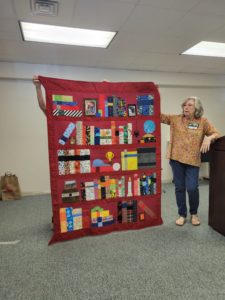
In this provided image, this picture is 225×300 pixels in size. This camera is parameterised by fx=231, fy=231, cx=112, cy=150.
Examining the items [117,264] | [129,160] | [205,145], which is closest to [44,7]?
[129,160]

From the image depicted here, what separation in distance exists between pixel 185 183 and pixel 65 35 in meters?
2.30

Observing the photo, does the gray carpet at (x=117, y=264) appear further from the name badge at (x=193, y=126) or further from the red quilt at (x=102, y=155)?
the name badge at (x=193, y=126)

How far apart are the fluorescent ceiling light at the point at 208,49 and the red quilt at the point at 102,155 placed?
1525 mm

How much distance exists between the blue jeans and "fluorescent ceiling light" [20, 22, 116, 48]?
1801mm

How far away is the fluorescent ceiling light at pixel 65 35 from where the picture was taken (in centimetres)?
269

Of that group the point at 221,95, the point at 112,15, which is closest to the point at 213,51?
the point at 221,95

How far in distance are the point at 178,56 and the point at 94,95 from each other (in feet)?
6.82

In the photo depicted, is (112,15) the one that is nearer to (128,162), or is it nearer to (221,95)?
(128,162)

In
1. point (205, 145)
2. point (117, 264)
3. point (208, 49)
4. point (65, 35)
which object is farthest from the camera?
point (208, 49)

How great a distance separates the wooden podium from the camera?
2.29 metres

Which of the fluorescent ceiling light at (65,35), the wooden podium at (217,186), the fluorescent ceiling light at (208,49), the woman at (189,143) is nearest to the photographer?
the wooden podium at (217,186)

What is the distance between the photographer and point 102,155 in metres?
2.32

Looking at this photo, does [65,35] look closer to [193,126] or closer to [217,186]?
[193,126]

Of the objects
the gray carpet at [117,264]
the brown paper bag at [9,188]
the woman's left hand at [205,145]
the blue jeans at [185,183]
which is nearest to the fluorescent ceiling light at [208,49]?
the woman's left hand at [205,145]
